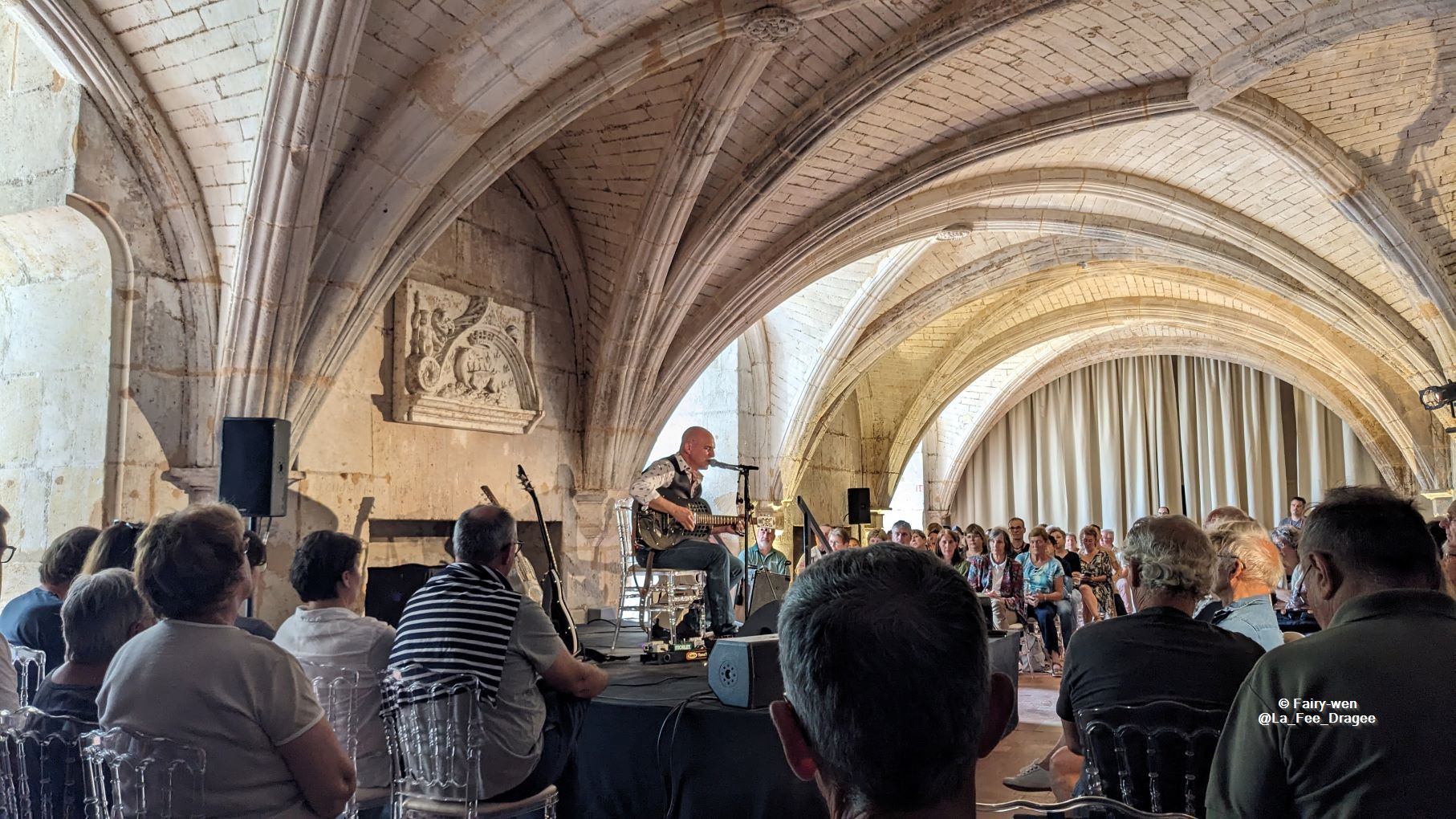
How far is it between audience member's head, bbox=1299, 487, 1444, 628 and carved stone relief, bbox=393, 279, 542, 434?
254 inches

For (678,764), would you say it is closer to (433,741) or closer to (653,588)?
(433,741)

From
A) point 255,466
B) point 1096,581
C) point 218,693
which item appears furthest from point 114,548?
point 1096,581

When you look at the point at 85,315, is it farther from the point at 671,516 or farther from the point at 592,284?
the point at 592,284

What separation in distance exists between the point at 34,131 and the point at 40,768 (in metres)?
4.88

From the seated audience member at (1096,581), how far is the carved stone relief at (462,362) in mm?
4433

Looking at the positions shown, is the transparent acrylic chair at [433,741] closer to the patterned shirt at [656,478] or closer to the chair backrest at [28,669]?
the chair backrest at [28,669]

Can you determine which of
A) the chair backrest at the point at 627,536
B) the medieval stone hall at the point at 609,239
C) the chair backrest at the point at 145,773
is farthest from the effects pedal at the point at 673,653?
the chair backrest at the point at 145,773

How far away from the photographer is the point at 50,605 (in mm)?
3531

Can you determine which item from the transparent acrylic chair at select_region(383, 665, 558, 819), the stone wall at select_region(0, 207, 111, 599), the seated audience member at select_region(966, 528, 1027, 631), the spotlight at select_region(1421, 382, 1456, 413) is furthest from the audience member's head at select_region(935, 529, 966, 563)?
the transparent acrylic chair at select_region(383, 665, 558, 819)

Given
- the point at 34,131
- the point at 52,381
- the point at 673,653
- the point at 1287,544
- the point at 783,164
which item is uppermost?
the point at 783,164

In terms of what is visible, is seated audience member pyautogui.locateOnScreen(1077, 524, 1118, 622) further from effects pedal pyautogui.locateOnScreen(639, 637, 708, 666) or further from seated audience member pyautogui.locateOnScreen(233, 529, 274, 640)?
seated audience member pyautogui.locateOnScreen(233, 529, 274, 640)

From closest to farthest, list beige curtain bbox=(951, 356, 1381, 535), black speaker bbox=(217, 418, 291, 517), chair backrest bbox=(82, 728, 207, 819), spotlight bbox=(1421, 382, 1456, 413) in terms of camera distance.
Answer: chair backrest bbox=(82, 728, 207, 819) < black speaker bbox=(217, 418, 291, 517) < spotlight bbox=(1421, 382, 1456, 413) < beige curtain bbox=(951, 356, 1381, 535)

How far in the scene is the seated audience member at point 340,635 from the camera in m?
3.06

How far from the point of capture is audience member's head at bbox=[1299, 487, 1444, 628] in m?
1.81
